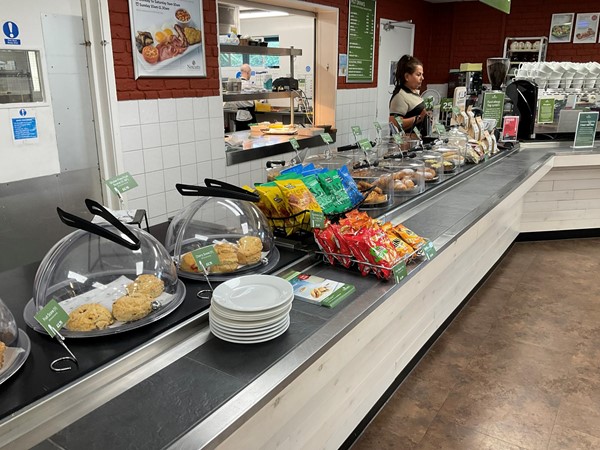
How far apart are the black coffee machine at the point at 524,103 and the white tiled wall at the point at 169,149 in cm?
265

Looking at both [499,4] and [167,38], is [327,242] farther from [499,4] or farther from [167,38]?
[499,4]

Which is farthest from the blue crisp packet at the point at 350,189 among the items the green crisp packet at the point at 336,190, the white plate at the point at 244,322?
the white plate at the point at 244,322

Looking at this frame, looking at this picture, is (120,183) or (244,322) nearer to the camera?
(244,322)

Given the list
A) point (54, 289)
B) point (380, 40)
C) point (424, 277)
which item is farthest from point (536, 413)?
point (380, 40)

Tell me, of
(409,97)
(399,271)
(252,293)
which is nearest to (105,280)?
(252,293)

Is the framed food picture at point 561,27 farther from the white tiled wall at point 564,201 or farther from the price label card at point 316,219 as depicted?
the price label card at point 316,219

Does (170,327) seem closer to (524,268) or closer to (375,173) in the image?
(375,173)

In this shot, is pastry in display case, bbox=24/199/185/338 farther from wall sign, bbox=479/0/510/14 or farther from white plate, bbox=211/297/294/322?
wall sign, bbox=479/0/510/14

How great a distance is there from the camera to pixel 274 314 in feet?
4.23

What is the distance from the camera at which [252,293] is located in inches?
54.6

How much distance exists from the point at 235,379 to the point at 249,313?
0.17 metres

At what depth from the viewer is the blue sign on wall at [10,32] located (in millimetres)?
2961

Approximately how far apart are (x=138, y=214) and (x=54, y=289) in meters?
0.65

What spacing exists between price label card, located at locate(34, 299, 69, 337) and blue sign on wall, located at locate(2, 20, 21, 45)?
2537 mm
